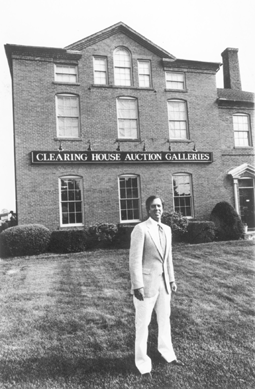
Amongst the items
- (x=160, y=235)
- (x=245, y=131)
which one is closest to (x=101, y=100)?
(x=245, y=131)

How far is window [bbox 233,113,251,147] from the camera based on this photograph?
59.5 ft

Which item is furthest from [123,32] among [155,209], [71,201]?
[155,209]

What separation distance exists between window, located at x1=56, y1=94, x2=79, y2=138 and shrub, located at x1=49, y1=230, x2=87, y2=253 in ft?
15.3

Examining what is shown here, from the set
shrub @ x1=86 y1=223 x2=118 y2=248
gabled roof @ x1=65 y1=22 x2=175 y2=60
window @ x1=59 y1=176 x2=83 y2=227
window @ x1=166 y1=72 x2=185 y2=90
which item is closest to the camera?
shrub @ x1=86 y1=223 x2=118 y2=248

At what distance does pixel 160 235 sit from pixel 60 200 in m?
11.1

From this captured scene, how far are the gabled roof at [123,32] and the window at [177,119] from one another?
7.67 ft

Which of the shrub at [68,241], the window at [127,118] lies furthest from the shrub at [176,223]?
the window at [127,118]

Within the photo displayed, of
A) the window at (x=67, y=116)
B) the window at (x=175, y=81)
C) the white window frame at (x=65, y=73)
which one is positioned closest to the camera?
the window at (x=67, y=116)

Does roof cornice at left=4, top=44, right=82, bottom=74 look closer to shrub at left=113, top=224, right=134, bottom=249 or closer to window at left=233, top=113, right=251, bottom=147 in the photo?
shrub at left=113, top=224, right=134, bottom=249

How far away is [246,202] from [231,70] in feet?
28.1

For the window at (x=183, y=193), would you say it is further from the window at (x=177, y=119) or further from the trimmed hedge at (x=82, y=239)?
the trimmed hedge at (x=82, y=239)

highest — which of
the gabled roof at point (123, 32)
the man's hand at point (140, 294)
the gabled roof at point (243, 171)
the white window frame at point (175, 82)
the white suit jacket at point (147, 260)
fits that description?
the gabled roof at point (123, 32)

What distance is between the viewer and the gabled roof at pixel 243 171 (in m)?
17.4

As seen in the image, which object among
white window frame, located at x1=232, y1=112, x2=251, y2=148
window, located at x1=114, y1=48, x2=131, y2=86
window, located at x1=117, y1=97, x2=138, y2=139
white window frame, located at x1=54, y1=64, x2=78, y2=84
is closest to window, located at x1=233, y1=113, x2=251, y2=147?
white window frame, located at x1=232, y1=112, x2=251, y2=148
